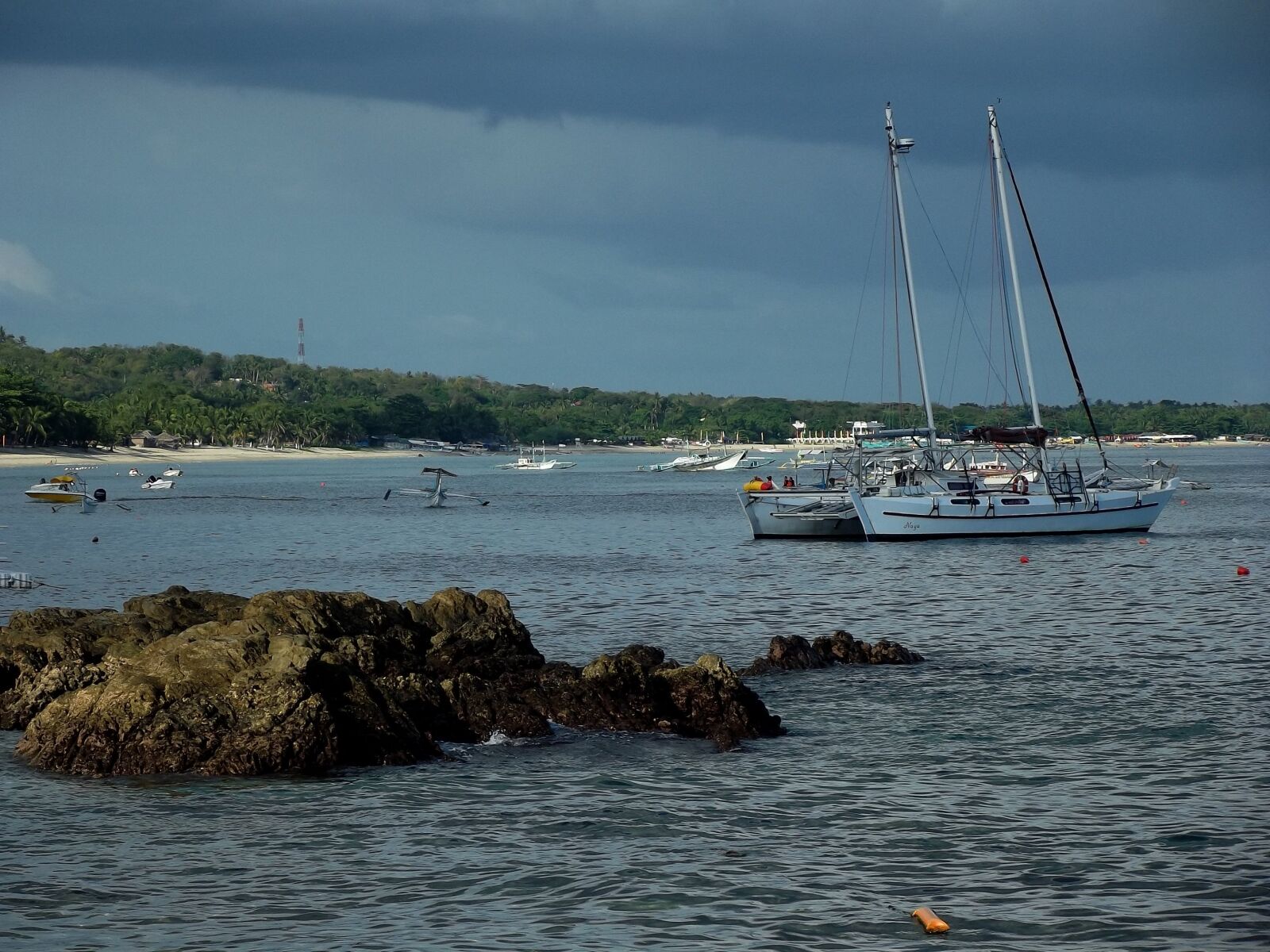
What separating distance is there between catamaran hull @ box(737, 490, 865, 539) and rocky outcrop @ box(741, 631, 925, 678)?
3761 centimetres

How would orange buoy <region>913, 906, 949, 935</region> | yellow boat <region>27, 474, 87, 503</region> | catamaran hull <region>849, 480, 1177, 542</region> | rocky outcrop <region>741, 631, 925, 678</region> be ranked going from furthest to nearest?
1. yellow boat <region>27, 474, 87, 503</region>
2. catamaran hull <region>849, 480, 1177, 542</region>
3. rocky outcrop <region>741, 631, 925, 678</region>
4. orange buoy <region>913, 906, 949, 935</region>

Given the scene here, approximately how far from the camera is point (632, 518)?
93.5 meters

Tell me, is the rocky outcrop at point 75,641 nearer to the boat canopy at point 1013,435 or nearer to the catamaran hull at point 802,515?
the catamaran hull at point 802,515

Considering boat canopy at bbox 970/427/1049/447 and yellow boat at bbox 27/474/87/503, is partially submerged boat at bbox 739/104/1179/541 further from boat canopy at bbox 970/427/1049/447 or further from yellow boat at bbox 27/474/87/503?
yellow boat at bbox 27/474/87/503

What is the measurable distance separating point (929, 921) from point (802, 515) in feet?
183

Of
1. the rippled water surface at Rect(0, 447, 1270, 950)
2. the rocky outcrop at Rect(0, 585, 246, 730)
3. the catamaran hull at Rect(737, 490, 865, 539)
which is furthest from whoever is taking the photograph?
the catamaran hull at Rect(737, 490, 865, 539)

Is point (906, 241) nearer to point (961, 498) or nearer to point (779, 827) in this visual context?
point (961, 498)

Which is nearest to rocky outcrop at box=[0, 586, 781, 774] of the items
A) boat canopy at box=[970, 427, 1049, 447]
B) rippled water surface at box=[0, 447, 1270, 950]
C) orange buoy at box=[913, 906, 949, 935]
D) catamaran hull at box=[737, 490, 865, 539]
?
rippled water surface at box=[0, 447, 1270, 950]

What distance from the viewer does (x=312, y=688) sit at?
766 inches

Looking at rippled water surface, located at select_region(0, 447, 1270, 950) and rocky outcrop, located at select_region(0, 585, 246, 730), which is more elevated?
rocky outcrop, located at select_region(0, 585, 246, 730)

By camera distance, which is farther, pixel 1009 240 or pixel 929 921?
pixel 1009 240

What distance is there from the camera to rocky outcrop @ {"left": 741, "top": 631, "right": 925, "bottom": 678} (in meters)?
27.8

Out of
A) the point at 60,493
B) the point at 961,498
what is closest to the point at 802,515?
the point at 961,498

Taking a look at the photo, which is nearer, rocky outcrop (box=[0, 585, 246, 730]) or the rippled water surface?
the rippled water surface
